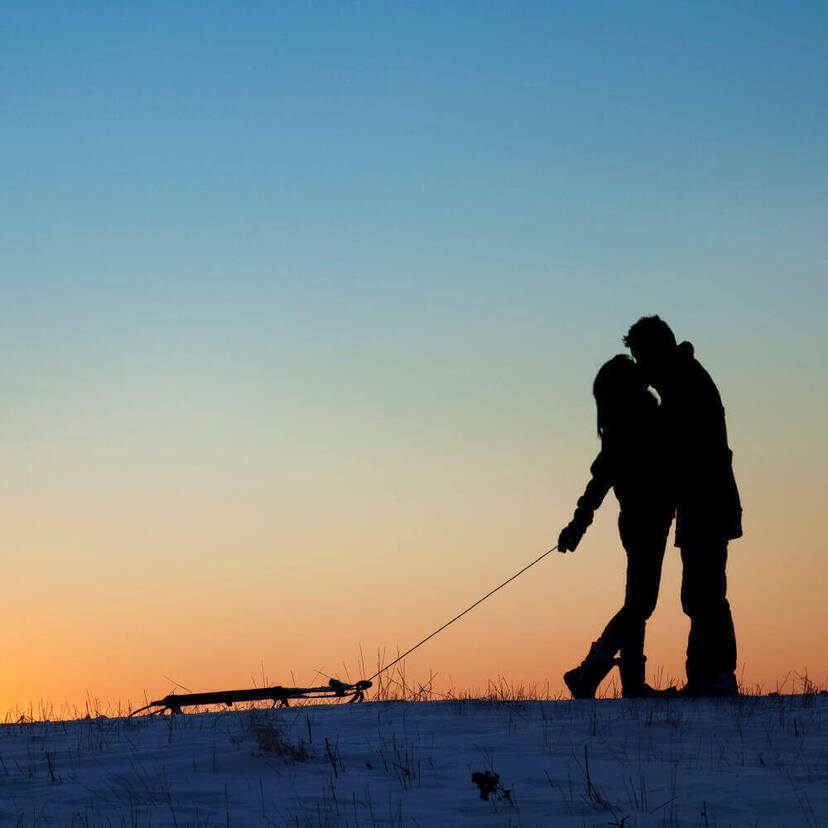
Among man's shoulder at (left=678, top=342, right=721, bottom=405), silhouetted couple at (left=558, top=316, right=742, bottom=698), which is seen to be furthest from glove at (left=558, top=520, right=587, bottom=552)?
man's shoulder at (left=678, top=342, right=721, bottom=405)

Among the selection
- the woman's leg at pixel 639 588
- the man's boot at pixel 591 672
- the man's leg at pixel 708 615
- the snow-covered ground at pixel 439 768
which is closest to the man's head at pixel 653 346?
the woman's leg at pixel 639 588

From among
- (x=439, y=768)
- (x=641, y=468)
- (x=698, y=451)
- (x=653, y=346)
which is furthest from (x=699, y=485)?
(x=439, y=768)

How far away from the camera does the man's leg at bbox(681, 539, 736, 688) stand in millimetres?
8562

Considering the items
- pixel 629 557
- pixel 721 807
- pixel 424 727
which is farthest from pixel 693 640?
pixel 721 807

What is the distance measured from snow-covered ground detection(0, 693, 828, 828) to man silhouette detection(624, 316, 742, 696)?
0.73m

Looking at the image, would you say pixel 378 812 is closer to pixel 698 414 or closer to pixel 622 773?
pixel 622 773

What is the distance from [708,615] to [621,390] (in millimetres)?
1733

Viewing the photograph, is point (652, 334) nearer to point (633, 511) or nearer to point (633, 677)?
point (633, 511)

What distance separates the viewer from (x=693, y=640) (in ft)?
28.3

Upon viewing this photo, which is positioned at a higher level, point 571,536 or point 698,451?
point 698,451

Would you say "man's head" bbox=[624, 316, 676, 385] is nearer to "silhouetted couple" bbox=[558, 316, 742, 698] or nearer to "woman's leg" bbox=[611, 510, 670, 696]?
"silhouetted couple" bbox=[558, 316, 742, 698]

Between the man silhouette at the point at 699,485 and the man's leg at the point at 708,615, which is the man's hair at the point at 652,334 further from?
the man's leg at the point at 708,615

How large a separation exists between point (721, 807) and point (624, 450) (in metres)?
4.43

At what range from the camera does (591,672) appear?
28.9 ft
